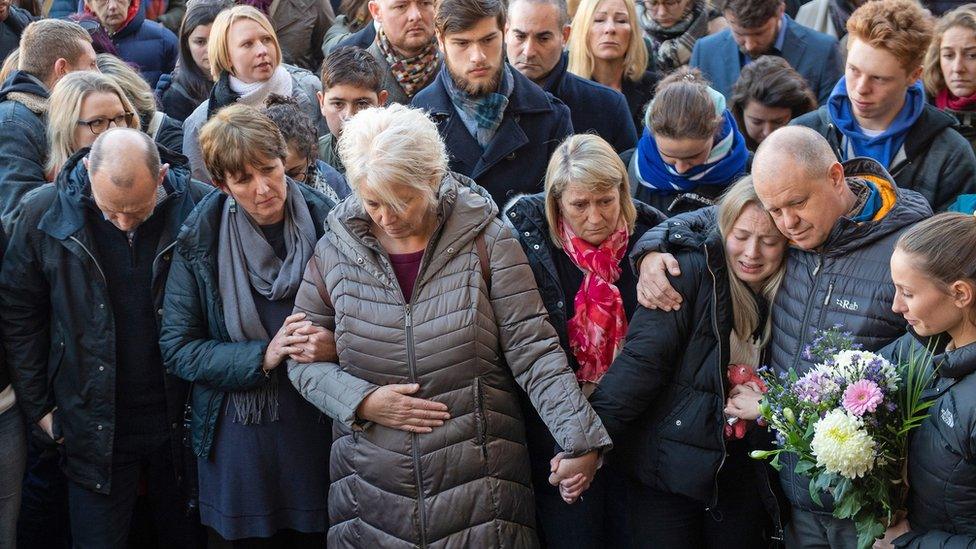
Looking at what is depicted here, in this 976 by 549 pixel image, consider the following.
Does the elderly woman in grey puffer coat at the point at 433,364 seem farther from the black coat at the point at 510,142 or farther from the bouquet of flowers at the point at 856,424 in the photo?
the black coat at the point at 510,142

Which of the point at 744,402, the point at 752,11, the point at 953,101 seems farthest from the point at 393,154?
the point at 953,101

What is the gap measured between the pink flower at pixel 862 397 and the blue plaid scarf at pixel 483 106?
2.01m

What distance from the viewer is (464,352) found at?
3.80 meters

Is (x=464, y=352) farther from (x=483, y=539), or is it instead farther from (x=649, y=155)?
(x=649, y=155)

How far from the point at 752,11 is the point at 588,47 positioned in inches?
36.3

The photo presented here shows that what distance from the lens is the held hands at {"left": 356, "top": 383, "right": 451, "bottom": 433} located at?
3.78m

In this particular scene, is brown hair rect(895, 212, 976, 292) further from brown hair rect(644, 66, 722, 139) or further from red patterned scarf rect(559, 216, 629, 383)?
brown hair rect(644, 66, 722, 139)

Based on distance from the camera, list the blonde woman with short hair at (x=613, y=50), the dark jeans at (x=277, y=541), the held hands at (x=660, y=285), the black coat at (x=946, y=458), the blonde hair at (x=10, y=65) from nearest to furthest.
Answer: the black coat at (x=946, y=458), the held hands at (x=660, y=285), the dark jeans at (x=277, y=541), the blonde hair at (x=10, y=65), the blonde woman with short hair at (x=613, y=50)

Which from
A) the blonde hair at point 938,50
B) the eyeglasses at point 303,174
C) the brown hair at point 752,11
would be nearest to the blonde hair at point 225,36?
the eyeglasses at point 303,174

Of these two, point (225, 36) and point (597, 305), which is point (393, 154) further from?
point (225, 36)

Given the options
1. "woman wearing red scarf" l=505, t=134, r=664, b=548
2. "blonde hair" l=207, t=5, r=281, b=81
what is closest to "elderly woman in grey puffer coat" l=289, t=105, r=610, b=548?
"woman wearing red scarf" l=505, t=134, r=664, b=548

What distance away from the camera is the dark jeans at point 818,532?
3.73 metres

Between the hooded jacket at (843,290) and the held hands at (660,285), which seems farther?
the held hands at (660,285)

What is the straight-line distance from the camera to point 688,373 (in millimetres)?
4020
